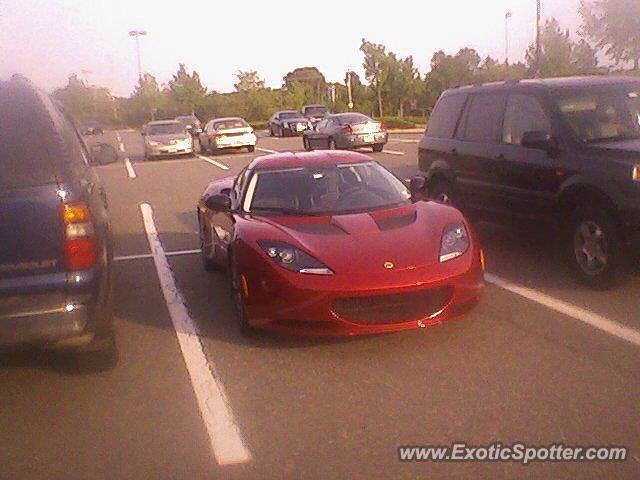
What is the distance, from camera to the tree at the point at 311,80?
7356 centimetres

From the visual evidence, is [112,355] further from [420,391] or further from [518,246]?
[518,246]

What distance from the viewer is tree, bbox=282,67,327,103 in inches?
2896

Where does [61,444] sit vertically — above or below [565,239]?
below

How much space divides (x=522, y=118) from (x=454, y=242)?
255 cm

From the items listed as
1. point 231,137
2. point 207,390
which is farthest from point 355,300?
point 231,137

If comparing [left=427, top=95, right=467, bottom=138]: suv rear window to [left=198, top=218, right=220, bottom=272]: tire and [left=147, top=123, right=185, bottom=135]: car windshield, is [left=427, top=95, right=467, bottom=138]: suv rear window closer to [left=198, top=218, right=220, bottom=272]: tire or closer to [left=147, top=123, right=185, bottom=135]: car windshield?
[left=198, top=218, right=220, bottom=272]: tire

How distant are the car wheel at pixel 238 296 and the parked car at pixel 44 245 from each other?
124 centimetres

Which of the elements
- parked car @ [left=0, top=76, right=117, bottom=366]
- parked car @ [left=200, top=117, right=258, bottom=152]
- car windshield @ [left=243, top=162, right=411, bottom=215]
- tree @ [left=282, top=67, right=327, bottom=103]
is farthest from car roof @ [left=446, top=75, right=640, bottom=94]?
tree @ [left=282, top=67, right=327, bottom=103]

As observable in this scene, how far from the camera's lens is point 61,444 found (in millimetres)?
3891

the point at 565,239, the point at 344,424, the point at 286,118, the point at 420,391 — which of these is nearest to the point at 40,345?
the point at 344,424

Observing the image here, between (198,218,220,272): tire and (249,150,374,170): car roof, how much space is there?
96cm

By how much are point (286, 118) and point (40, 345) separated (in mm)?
38518

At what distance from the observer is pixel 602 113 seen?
6.88 meters

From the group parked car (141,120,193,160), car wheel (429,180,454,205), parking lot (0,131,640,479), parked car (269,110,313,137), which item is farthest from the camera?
parked car (269,110,313,137)
